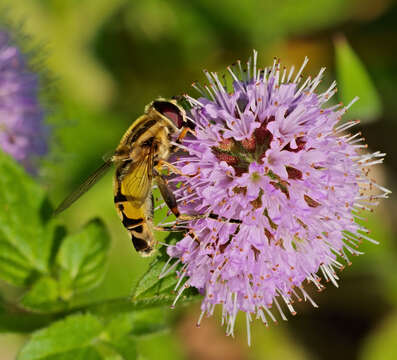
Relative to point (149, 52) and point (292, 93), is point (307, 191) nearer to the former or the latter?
point (292, 93)

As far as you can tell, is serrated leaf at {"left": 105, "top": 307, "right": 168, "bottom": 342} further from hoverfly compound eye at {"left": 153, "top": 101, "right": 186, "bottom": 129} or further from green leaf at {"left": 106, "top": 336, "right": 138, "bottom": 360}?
hoverfly compound eye at {"left": 153, "top": 101, "right": 186, "bottom": 129}

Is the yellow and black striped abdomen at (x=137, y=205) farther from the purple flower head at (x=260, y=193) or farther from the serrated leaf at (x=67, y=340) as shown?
the serrated leaf at (x=67, y=340)

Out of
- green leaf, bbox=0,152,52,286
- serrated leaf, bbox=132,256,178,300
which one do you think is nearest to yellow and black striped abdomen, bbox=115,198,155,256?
serrated leaf, bbox=132,256,178,300

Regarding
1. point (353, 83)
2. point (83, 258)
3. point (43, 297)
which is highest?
point (353, 83)

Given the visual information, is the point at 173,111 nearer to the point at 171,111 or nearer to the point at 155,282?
the point at 171,111

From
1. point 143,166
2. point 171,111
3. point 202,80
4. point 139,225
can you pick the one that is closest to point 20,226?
point 139,225

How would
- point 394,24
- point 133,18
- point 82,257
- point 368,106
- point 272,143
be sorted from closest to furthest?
point 272,143 → point 82,257 → point 368,106 → point 394,24 → point 133,18

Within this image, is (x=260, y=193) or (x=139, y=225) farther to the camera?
(x=139, y=225)

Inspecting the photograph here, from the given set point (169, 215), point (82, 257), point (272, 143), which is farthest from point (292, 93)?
point (82, 257)
